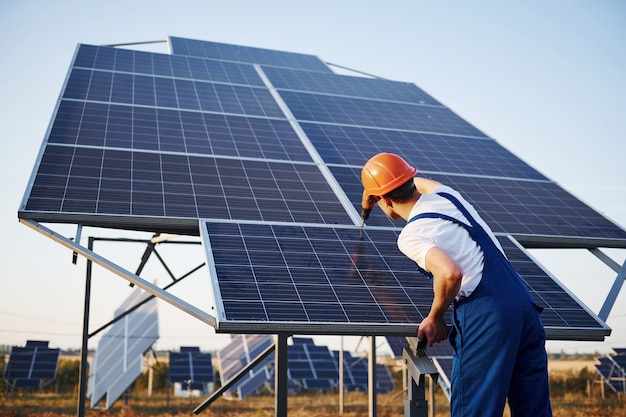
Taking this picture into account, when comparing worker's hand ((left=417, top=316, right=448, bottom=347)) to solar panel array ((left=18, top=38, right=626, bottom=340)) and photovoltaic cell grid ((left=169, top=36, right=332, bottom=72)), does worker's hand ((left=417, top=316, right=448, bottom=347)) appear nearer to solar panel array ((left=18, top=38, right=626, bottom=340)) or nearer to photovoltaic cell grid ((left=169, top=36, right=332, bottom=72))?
solar panel array ((left=18, top=38, right=626, bottom=340))

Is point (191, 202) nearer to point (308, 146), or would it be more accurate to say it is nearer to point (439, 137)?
point (308, 146)

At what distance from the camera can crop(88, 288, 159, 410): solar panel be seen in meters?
23.2

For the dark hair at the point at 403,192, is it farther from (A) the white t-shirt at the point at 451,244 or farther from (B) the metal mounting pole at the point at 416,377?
(B) the metal mounting pole at the point at 416,377

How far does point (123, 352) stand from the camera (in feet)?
86.8

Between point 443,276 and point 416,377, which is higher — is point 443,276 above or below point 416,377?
above

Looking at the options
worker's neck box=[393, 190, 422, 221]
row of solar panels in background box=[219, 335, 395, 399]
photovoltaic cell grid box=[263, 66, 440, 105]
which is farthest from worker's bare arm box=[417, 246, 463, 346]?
row of solar panels in background box=[219, 335, 395, 399]

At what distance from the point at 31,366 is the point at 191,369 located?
273 inches

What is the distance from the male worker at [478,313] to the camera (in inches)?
172

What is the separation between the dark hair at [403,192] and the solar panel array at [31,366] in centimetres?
A: 2833

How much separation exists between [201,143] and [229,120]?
4.54ft

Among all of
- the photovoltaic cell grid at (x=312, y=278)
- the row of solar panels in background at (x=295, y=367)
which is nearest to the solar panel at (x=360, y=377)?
the row of solar panels in background at (x=295, y=367)

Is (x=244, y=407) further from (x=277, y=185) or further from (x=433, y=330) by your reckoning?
(x=433, y=330)

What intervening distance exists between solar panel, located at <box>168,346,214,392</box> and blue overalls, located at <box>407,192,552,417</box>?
81.7ft

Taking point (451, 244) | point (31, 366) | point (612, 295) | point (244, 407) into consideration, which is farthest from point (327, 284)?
point (31, 366)
